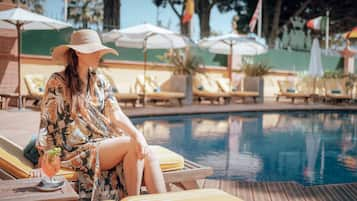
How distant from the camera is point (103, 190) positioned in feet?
8.57

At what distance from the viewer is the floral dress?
2.60 metres

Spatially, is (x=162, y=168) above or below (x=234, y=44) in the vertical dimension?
below

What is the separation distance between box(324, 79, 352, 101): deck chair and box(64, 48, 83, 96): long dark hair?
1368cm

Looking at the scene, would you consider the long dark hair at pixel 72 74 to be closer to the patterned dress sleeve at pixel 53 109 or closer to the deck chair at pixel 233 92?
the patterned dress sleeve at pixel 53 109

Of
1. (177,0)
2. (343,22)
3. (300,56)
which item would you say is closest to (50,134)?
(300,56)

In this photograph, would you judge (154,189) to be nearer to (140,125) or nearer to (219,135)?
(219,135)

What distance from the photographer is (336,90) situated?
15195mm

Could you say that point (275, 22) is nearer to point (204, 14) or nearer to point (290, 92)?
point (204, 14)

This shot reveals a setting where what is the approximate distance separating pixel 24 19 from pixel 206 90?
632 centimetres

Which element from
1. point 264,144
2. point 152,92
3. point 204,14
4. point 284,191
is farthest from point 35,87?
point 204,14

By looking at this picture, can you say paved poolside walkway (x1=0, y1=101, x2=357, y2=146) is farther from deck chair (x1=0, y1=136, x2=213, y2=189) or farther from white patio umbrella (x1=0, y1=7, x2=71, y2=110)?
deck chair (x1=0, y1=136, x2=213, y2=189)

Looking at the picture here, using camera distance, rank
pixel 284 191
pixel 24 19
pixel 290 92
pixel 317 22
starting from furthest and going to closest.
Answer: pixel 317 22 → pixel 290 92 → pixel 24 19 → pixel 284 191

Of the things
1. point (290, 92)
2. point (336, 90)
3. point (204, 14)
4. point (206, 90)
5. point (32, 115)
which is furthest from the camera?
point (204, 14)

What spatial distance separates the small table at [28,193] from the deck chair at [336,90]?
14.3 metres
